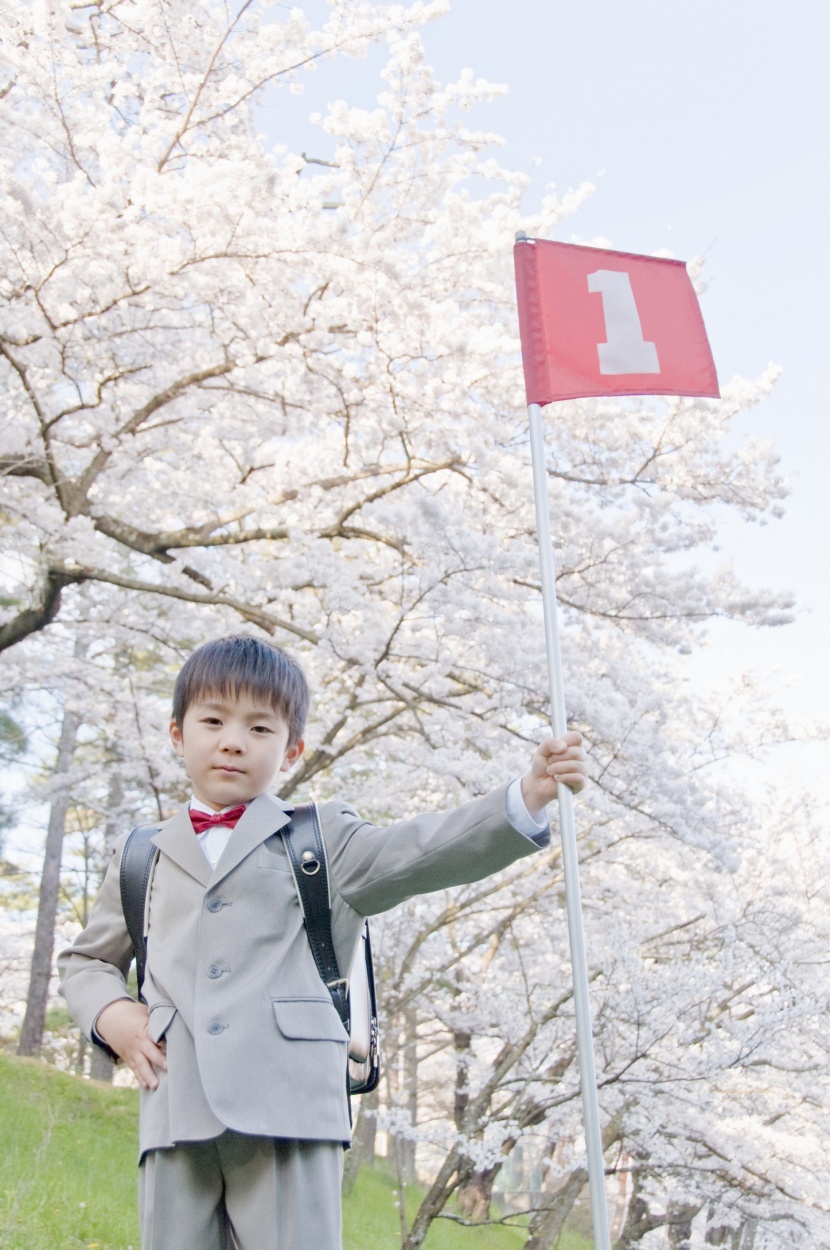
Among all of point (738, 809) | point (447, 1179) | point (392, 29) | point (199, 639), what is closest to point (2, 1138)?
point (447, 1179)

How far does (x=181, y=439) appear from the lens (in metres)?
7.52

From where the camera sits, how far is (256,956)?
1594 mm

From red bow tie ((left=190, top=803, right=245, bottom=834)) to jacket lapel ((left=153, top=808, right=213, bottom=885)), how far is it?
17mm

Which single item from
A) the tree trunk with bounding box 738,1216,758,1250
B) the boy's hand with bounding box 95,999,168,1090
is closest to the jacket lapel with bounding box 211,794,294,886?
the boy's hand with bounding box 95,999,168,1090

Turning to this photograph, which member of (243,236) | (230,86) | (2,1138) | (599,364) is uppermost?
(230,86)

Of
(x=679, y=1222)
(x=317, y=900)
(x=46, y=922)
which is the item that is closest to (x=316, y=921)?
(x=317, y=900)

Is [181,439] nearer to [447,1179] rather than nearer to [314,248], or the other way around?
[314,248]

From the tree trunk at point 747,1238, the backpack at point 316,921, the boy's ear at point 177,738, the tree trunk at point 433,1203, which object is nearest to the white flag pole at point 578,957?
the backpack at point 316,921

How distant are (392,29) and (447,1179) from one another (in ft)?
19.4

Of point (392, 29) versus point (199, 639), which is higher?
point (392, 29)

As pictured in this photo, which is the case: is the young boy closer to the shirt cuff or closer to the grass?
the shirt cuff

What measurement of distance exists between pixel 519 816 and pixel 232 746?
0.47 m

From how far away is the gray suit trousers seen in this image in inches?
57.7

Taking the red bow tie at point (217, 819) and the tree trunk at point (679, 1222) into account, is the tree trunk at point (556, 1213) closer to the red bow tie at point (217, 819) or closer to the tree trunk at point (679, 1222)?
the tree trunk at point (679, 1222)
